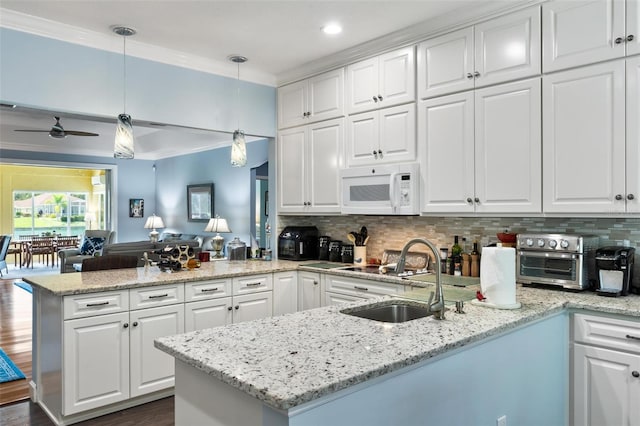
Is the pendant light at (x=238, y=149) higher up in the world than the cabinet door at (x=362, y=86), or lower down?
lower down

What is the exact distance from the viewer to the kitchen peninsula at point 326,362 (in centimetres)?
132

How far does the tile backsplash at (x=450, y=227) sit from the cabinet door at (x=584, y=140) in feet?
1.17

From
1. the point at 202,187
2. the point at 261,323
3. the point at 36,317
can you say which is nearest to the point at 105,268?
the point at 36,317

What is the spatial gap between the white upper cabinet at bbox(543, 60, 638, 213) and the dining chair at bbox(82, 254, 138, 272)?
10.5 ft

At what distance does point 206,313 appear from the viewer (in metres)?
3.49

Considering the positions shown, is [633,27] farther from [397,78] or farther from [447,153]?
[397,78]

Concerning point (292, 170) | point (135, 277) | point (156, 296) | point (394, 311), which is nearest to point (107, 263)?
point (135, 277)

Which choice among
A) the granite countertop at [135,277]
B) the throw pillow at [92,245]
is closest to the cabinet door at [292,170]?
the granite countertop at [135,277]

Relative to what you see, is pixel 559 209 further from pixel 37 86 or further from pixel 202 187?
pixel 202 187

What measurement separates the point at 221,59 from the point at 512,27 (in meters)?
2.39

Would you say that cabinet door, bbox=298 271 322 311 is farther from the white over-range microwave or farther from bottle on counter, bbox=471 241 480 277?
bottle on counter, bbox=471 241 480 277

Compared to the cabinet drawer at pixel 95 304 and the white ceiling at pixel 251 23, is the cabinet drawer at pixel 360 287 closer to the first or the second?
the cabinet drawer at pixel 95 304

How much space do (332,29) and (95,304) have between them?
8.32 ft

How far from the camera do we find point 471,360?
1763 millimetres
